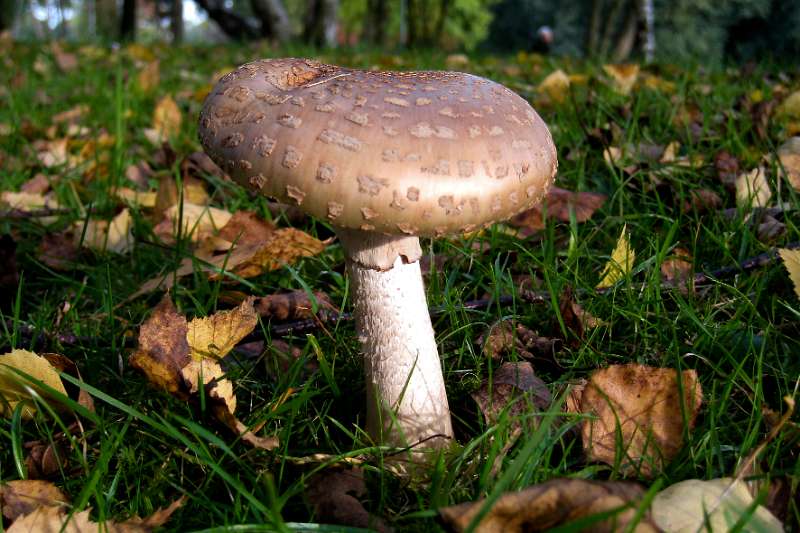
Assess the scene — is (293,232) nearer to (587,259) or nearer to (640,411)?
(587,259)

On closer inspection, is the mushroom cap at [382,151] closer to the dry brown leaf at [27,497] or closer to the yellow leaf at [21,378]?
the yellow leaf at [21,378]

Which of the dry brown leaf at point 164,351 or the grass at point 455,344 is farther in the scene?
the dry brown leaf at point 164,351

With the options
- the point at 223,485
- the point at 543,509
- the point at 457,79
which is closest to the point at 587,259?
the point at 457,79

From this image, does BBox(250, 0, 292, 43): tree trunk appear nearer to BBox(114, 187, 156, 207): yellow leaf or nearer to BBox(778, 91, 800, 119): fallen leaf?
BBox(114, 187, 156, 207): yellow leaf

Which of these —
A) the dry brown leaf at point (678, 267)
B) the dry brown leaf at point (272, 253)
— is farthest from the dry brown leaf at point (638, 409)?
Result: the dry brown leaf at point (272, 253)

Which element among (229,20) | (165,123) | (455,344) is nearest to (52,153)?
(165,123)

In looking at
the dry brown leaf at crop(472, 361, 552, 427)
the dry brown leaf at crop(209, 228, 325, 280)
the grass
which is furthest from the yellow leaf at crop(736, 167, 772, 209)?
the dry brown leaf at crop(209, 228, 325, 280)
